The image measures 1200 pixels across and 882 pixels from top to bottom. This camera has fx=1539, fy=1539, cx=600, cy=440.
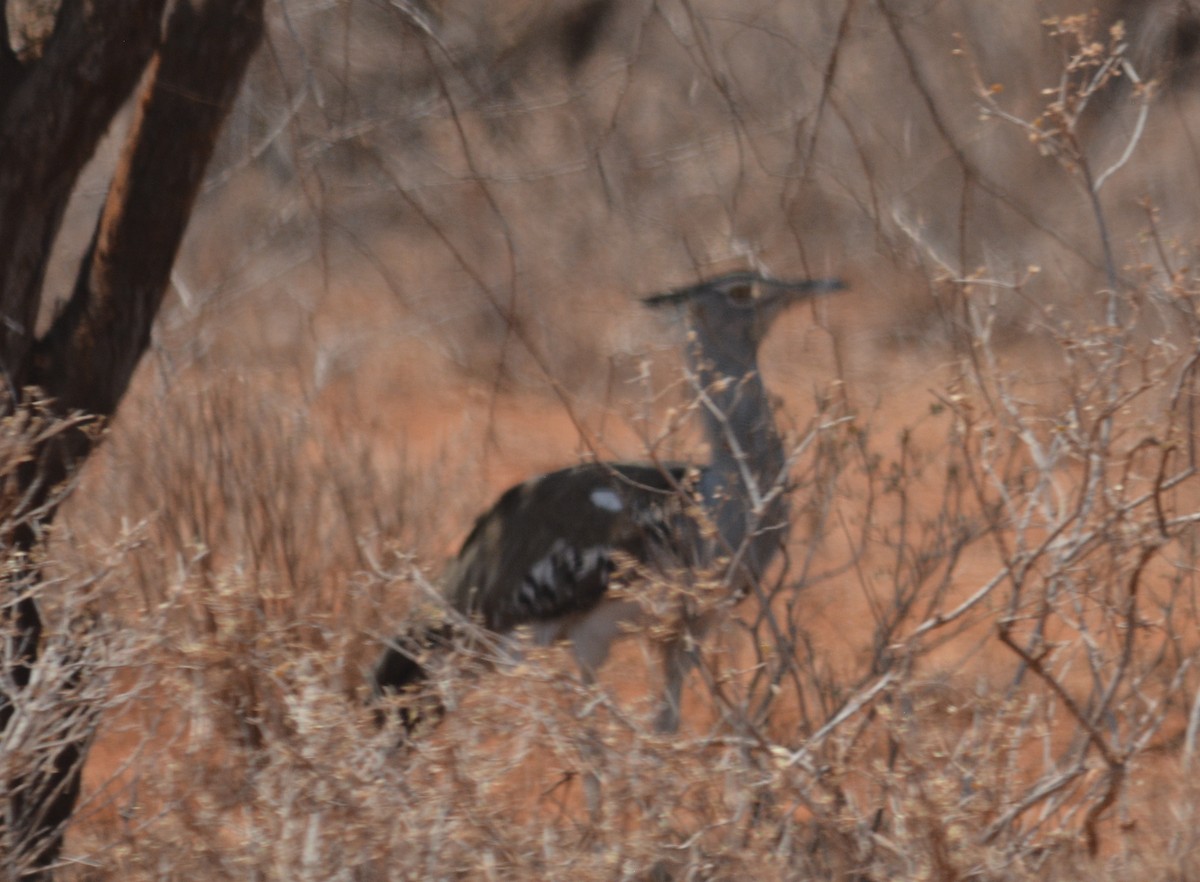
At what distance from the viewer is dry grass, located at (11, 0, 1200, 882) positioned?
2301mm

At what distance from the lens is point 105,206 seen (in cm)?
306

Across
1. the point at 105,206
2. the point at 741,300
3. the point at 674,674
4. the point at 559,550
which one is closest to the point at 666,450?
the point at 741,300

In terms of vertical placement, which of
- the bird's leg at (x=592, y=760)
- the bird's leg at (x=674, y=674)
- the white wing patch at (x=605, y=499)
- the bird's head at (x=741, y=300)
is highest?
the bird's head at (x=741, y=300)

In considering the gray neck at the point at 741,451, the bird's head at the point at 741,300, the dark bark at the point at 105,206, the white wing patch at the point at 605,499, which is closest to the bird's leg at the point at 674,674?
the gray neck at the point at 741,451

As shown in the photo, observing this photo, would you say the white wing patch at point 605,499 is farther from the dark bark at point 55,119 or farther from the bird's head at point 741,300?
the dark bark at point 55,119

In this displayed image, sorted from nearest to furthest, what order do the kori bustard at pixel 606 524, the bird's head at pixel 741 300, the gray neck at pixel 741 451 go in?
the gray neck at pixel 741 451, the kori bustard at pixel 606 524, the bird's head at pixel 741 300

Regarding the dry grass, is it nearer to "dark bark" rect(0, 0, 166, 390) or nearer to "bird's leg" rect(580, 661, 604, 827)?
"bird's leg" rect(580, 661, 604, 827)

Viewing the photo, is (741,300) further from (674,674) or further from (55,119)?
(55,119)

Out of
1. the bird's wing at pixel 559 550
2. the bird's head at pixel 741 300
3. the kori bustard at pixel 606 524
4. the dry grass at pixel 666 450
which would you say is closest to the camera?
the dry grass at pixel 666 450

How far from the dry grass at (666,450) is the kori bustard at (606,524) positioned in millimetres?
161

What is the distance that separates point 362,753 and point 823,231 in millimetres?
4913

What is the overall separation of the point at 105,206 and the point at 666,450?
1700 mm

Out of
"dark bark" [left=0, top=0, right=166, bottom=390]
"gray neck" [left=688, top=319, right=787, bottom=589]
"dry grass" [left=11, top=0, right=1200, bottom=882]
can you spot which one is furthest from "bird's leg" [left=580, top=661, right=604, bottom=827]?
"dark bark" [left=0, top=0, right=166, bottom=390]

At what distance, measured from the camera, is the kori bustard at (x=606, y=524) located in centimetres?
342
